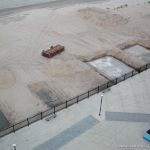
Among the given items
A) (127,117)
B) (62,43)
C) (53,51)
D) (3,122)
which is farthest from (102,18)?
(3,122)

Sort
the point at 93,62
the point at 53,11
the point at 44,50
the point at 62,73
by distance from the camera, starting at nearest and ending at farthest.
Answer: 1. the point at 62,73
2. the point at 93,62
3. the point at 44,50
4. the point at 53,11

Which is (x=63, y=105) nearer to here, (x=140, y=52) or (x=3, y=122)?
(x=3, y=122)

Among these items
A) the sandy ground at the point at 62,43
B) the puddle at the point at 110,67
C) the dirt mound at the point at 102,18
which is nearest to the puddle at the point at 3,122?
the sandy ground at the point at 62,43

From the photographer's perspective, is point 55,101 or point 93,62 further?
point 93,62

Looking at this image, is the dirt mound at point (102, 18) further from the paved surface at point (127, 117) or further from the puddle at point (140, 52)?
the paved surface at point (127, 117)

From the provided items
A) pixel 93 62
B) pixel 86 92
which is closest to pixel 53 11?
pixel 93 62

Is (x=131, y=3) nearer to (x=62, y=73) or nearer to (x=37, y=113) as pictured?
(x=62, y=73)

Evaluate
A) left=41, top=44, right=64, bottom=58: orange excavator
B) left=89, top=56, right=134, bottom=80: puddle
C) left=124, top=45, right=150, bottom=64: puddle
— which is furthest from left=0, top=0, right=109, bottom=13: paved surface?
left=89, top=56, right=134, bottom=80: puddle
